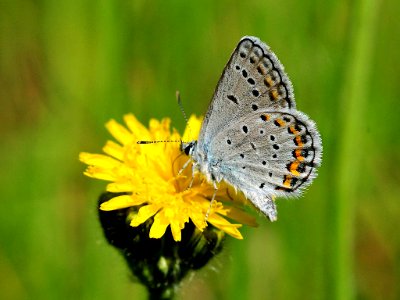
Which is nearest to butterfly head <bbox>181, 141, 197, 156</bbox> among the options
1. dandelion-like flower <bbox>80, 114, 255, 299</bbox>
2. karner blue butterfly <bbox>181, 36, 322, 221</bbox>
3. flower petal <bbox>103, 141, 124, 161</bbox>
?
karner blue butterfly <bbox>181, 36, 322, 221</bbox>

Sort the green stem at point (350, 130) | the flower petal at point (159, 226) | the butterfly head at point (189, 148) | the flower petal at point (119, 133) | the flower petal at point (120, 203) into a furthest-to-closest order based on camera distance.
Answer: the flower petal at point (119, 133)
the butterfly head at point (189, 148)
the green stem at point (350, 130)
the flower petal at point (120, 203)
the flower petal at point (159, 226)

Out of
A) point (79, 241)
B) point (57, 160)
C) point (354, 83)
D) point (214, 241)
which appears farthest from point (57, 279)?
point (354, 83)

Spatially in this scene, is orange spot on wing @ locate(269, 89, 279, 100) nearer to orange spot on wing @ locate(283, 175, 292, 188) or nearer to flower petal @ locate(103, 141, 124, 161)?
orange spot on wing @ locate(283, 175, 292, 188)

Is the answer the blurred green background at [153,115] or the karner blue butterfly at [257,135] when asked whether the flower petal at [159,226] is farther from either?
the blurred green background at [153,115]

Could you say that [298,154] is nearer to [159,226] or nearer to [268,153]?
[268,153]

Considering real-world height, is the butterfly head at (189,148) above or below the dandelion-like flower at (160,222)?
above

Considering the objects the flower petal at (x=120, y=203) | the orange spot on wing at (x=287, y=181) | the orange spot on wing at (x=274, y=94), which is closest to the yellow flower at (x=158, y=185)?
the flower petal at (x=120, y=203)
